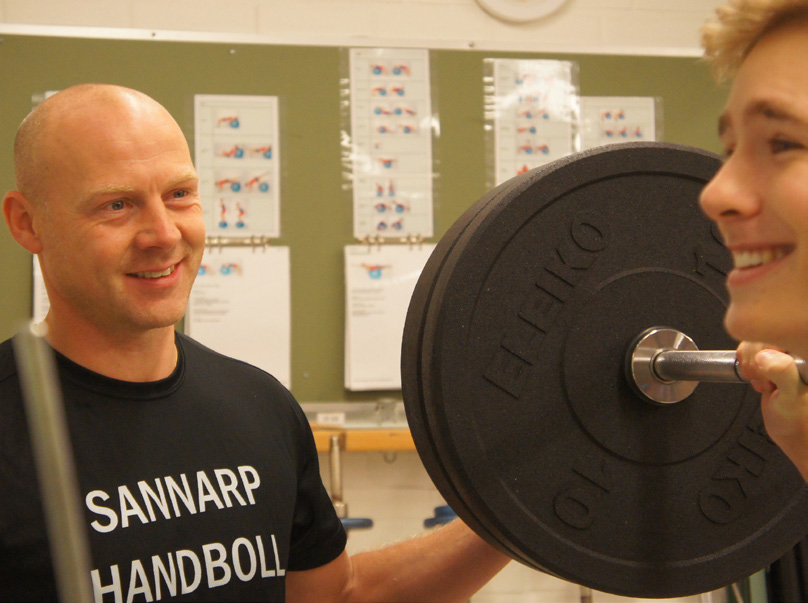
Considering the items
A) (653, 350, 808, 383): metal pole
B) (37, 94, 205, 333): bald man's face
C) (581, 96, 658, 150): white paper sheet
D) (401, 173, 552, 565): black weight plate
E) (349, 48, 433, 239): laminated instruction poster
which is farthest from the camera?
(581, 96, 658, 150): white paper sheet

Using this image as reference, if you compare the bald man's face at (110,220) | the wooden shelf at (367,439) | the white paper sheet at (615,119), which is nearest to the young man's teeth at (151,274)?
the bald man's face at (110,220)

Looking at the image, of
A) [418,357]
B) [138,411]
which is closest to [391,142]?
[138,411]

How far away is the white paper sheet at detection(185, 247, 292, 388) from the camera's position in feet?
8.50

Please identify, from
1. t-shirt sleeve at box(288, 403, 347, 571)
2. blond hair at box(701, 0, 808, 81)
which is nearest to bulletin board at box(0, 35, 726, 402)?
t-shirt sleeve at box(288, 403, 347, 571)

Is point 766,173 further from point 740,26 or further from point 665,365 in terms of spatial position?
point 665,365

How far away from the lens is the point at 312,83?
2684mm

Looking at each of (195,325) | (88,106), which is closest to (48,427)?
(88,106)

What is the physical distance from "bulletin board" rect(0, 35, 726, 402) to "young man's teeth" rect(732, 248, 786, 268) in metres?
2.03

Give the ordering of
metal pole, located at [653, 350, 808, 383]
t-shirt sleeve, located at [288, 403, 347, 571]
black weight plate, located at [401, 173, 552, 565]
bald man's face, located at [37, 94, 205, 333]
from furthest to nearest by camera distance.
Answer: t-shirt sleeve, located at [288, 403, 347, 571]
bald man's face, located at [37, 94, 205, 333]
black weight plate, located at [401, 173, 552, 565]
metal pole, located at [653, 350, 808, 383]

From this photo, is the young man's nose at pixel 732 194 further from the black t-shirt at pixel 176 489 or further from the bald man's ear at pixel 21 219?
the bald man's ear at pixel 21 219

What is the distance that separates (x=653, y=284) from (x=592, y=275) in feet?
0.31

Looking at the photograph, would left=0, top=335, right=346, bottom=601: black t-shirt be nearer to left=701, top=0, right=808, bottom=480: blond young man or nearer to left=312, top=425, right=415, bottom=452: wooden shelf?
left=701, top=0, right=808, bottom=480: blond young man

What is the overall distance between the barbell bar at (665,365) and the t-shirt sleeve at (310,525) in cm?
64

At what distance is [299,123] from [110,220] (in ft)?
4.88
